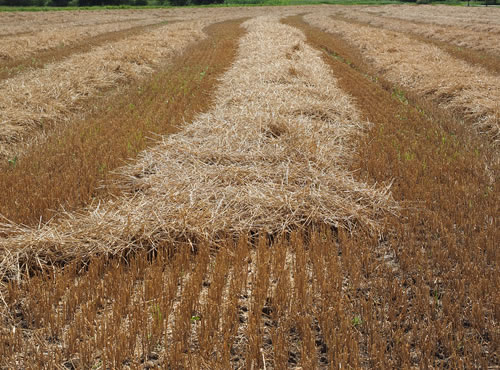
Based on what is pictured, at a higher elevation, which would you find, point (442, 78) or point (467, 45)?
point (467, 45)

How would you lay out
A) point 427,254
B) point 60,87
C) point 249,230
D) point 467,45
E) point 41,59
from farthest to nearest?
1. point 467,45
2. point 41,59
3. point 60,87
4. point 249,230
5. point 427,254

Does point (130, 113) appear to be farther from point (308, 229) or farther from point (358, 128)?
point (308, 229)

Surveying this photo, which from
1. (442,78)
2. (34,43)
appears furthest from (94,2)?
(442,78)

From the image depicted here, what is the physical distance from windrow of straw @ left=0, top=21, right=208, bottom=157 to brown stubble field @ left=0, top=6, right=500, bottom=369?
64mm

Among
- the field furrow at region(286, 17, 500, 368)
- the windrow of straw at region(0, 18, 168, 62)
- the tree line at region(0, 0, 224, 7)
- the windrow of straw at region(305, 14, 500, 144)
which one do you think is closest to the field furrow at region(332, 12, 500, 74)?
the windrow of straw at region(305, 14, 500, 144)

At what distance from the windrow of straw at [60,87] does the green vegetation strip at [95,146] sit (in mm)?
559

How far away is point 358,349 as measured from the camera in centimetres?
236

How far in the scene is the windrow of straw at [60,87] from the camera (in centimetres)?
679

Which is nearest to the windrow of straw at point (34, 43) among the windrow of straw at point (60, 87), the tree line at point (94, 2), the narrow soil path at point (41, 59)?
the narrow soil path at point (41, 59)

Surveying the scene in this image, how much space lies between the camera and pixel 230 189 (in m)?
4.43

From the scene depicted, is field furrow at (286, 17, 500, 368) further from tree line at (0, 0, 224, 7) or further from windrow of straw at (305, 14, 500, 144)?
tree line at (0, 0, 224, 7)

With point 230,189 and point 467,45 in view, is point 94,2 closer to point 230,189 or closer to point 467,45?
point 467,45

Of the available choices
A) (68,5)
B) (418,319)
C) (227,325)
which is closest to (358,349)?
(418,319)

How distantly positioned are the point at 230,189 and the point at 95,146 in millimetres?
2648
